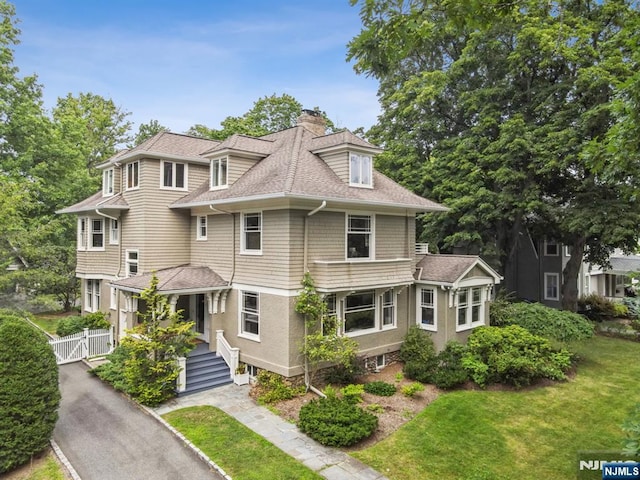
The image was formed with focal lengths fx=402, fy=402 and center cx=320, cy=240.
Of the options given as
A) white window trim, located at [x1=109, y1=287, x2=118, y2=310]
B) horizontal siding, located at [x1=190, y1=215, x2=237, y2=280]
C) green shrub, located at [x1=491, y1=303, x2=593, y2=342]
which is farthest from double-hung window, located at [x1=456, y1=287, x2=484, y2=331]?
white window trim, located at [x1=109, y1=287, x2=118, y2=310]

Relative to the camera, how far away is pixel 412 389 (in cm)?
1416

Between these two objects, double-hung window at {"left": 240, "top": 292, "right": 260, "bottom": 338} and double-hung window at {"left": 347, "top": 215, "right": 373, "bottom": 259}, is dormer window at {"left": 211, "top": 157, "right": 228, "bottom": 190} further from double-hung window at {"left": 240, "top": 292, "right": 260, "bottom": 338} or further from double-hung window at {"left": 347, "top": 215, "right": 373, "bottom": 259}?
double-hung window at {"left": 347, "top": 215, "right": 373, "bottom": 259}

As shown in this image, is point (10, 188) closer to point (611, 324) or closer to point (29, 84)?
point (29, 84)

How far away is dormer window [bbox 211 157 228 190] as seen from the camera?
16906mm

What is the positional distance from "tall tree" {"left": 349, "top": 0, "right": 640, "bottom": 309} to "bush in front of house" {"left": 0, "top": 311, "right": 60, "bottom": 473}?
19.3m

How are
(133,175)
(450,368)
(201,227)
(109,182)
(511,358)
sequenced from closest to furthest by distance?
(511,358), (450,368), (201,227), (133,175), (109,182)

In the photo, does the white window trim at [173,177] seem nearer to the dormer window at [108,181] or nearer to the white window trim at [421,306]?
the dormer window at [108,181]

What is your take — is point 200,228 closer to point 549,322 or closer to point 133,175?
point 133,175

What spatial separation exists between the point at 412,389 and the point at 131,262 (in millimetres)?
13590

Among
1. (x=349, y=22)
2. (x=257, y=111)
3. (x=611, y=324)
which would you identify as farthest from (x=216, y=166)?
(x=611, y=324)

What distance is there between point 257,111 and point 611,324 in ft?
105

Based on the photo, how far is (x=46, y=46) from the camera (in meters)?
19.3

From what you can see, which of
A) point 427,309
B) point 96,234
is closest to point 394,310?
point 427,309

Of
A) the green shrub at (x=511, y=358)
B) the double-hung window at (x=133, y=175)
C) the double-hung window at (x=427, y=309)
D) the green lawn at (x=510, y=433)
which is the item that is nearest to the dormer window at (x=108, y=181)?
the double-hung window at (x=133, y=175)
